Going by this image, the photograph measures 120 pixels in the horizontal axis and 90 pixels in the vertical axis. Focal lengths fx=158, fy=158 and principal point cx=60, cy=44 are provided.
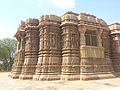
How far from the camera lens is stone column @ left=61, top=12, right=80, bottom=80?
13586 millimetres

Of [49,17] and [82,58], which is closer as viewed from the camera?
[82,58]

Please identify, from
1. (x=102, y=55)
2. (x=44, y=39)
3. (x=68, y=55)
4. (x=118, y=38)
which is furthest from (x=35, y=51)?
(x=118, y=38)

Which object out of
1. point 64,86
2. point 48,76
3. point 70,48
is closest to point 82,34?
point 70,48

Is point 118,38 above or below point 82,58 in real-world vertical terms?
above

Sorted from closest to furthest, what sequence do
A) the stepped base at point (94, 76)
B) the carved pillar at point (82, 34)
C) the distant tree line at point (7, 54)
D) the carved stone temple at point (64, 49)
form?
the stepped base at point (94, 76)
the carved stone temple at point (64, 49)
the carved pillar at point (82, 34)
the distant tree line at point (7, 54)

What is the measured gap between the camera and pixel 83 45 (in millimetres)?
14602

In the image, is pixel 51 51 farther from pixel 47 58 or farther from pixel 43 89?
pixel 43 89

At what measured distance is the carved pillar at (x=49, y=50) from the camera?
13688mm

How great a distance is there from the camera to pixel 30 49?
15.3m

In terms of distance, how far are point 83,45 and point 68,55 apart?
175cm

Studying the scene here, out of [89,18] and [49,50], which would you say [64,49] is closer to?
[49,50]

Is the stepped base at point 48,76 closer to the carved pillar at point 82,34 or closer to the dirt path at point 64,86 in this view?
the dirt path at point 64,86

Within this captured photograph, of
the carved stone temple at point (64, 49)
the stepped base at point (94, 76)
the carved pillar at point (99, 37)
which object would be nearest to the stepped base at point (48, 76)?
the carved stone temple at point (64, 49)

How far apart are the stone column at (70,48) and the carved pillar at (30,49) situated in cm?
281
